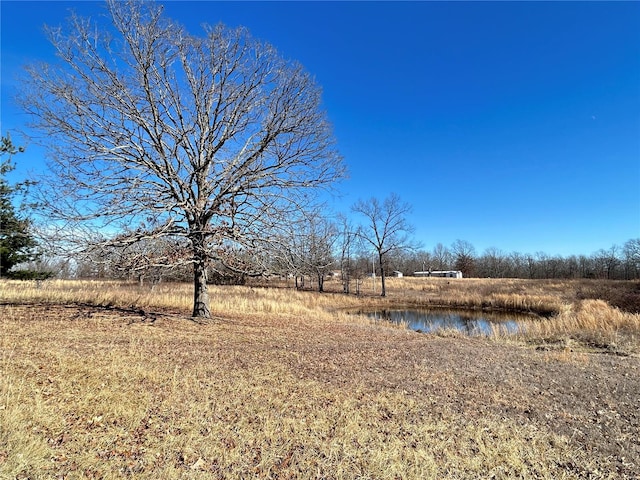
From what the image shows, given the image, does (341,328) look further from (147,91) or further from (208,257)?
(147,91)

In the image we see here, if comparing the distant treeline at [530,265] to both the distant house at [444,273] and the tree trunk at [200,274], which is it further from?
the tree trunk at [200,274]

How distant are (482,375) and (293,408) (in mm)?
4196

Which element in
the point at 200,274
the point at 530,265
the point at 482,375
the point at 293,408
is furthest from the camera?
the point at 530,265

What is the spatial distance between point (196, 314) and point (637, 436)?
10.3 m

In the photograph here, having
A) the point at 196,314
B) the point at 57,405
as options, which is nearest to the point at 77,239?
the point at 196,314

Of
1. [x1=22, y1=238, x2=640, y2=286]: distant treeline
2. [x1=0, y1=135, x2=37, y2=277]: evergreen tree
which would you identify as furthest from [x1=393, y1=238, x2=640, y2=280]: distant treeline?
[x1=0, y1=135, x2=37, y2=277]: evergreen tree

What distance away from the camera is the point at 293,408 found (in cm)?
460

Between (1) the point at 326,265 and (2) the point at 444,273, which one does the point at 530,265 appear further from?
(1) the point at 326,265

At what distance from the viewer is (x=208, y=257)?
9.39 m

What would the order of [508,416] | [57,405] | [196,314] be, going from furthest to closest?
[196,314] → [508,416] → [57,405]

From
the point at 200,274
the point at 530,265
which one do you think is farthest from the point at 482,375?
the point at 530,265

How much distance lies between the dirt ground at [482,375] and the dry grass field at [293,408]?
0.04 meters

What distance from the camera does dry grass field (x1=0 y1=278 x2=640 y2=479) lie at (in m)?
3.35

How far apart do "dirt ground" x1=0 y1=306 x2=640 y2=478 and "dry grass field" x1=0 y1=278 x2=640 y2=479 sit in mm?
39
